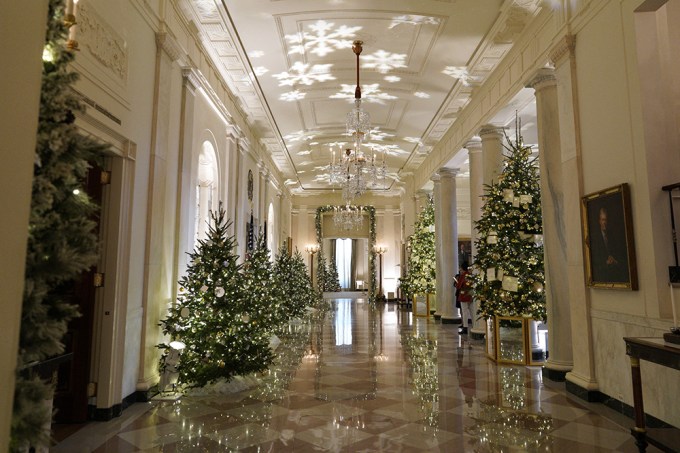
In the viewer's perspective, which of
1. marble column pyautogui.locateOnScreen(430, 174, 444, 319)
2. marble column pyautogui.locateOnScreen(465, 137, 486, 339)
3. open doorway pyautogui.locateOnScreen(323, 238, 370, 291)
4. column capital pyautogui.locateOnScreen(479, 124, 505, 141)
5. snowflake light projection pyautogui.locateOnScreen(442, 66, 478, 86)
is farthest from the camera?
open doorway pyautogui.locateOnScreen(323, 238, 370, 291)

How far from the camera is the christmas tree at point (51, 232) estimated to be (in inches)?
71.9

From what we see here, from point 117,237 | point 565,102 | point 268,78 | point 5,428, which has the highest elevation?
point 268,78

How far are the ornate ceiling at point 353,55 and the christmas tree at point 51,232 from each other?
4.50 meters

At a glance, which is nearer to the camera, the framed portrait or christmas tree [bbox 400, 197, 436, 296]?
the framed portrait

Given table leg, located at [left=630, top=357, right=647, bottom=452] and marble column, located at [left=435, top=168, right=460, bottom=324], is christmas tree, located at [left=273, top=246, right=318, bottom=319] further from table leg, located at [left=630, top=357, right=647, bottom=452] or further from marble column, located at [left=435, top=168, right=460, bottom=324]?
table leg, located at [left=630, top=357, right=647, bottom=452]

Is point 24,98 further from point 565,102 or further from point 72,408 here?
point 565,102

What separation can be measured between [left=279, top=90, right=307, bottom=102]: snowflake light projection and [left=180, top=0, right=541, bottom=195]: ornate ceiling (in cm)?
2

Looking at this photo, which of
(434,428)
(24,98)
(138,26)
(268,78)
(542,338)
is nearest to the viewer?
(24,98)

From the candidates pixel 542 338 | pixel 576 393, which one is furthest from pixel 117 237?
pixel 542 338

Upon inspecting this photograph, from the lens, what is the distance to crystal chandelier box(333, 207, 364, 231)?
58.7 feet

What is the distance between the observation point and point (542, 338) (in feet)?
23.4

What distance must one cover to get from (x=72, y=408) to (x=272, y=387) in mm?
2194

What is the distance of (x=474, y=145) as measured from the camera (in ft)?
32.7

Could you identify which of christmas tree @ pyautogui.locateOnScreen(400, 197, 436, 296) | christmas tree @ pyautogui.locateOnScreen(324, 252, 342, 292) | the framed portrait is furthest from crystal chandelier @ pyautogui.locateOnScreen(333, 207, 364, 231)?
the framed portrait
